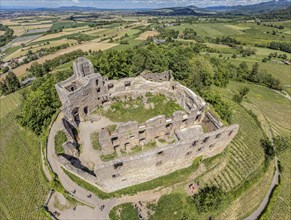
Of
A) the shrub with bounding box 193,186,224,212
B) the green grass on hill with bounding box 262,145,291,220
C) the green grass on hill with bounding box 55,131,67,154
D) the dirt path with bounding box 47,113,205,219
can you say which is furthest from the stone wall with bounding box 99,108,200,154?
the green grass on hill with bounding box 262,145,291,220

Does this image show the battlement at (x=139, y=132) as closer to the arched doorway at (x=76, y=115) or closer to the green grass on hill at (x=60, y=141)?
the arched doorway at (x=76, y=115)

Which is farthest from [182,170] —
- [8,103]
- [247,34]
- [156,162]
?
[247,34]

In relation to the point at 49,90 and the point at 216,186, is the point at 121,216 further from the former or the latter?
the point at 49,90

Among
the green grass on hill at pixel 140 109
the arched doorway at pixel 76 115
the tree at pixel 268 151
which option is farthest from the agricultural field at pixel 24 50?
the tree at pixel 268 151

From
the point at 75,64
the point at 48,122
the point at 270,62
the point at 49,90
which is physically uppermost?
the point at 75,64

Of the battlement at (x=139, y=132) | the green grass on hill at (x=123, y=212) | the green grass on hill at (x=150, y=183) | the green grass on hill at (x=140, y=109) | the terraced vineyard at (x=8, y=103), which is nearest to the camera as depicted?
the green grass on hill at (x=123, y=212)

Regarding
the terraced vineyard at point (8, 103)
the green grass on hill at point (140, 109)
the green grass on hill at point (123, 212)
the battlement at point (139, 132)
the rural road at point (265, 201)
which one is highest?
the battlement at point (139, 132)

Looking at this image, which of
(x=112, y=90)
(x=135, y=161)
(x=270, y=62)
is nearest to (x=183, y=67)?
(x=112, y=90)

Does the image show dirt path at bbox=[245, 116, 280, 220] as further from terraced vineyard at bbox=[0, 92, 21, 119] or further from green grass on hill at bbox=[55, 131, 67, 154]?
terraced vineyard at bbox=[0, 92, 21, 119]
